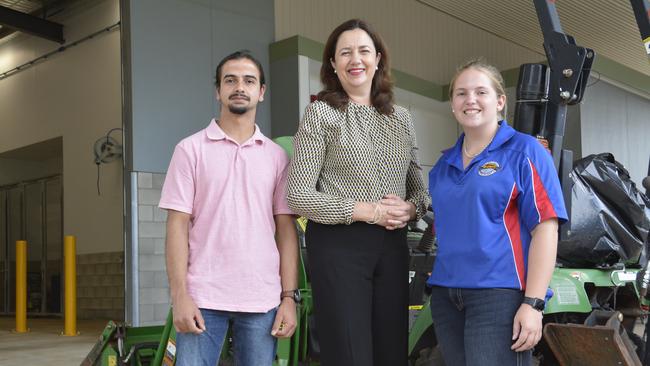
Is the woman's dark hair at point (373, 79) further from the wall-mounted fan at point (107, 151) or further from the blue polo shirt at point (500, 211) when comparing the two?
the wall-mounted fan at point (107, 151)

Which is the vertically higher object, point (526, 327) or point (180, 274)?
point (180, 274)

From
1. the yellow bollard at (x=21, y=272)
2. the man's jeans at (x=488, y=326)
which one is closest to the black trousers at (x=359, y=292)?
the man's jeans at (x=488, y=326)

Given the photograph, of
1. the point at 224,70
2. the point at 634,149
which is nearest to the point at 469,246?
the point at 224,70

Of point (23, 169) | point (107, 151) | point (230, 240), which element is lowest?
point (230, 240)

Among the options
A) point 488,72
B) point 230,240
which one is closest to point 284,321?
point 230,240

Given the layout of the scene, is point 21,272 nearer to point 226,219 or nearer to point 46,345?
point 46,345

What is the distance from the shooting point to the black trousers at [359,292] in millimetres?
2242

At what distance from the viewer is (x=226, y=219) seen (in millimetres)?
2371

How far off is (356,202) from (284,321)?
48cm

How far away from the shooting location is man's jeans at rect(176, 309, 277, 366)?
234 centimetres

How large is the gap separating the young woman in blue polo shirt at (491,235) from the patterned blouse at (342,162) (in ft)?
0.77

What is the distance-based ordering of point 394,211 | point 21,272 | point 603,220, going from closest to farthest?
1. point 394,211
2. point 603,220
3. point 21,272

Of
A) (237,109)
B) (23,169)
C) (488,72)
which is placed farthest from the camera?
(23,169)

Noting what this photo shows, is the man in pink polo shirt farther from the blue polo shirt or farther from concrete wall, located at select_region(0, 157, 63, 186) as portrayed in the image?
concrete wall, located at select_region(0, 157, 63, 186)
